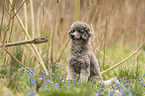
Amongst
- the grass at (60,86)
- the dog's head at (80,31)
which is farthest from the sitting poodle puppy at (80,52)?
the grass at (60,86)

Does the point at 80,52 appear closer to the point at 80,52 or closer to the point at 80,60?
the point at 80,52

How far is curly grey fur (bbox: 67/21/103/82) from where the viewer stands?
7.07 feet

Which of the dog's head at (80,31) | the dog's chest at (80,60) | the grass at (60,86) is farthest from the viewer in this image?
the dog's chest at (80,60)

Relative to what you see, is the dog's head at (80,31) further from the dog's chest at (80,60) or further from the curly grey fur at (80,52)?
the dog's chest at (80,60)

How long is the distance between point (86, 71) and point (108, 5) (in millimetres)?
7788

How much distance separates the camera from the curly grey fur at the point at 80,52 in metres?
2.16

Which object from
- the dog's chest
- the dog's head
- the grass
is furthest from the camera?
the dog's chest

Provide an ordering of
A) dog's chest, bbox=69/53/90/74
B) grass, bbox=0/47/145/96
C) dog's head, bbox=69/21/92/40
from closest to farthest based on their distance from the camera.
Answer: grass, bbox=0/47/145/96 < dog's head, bbox=69/21/92/40 < dog's chest, bbox=69/53/90/74

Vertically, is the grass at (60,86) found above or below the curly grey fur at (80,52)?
below

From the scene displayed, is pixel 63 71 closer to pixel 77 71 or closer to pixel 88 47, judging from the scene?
pixel 77 71

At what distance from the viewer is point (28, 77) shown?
2307 mm

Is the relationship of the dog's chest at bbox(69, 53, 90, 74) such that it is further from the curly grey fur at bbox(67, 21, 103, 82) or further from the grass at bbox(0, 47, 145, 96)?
the grass at bbox(0, 47, 145, 96)

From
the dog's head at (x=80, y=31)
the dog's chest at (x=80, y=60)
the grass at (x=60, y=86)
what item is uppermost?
the dog's head at (x=80, y=31)

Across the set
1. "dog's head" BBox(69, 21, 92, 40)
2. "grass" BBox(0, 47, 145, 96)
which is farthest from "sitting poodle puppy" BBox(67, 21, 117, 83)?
"grass" BBox(0, 47, 145, 96)
